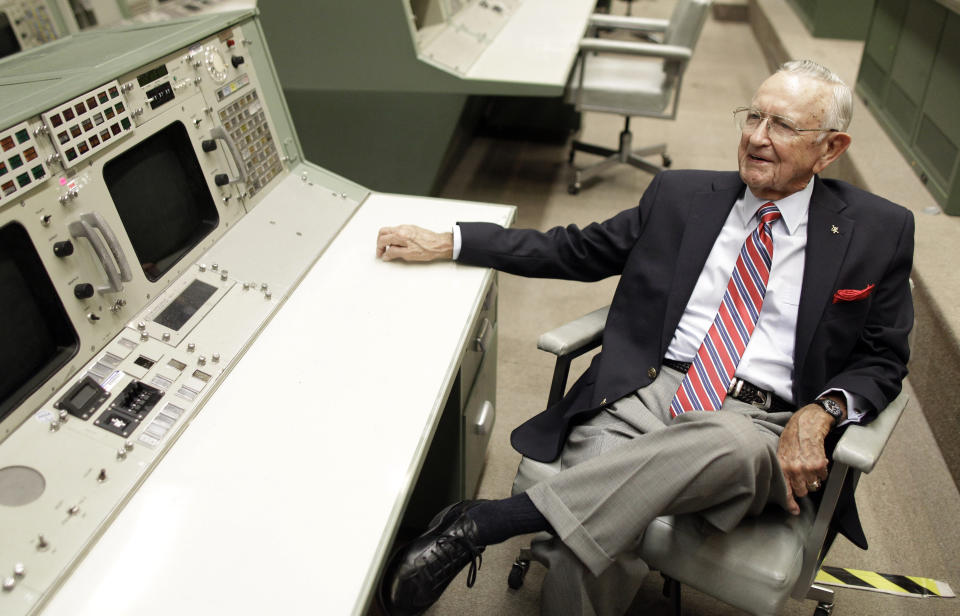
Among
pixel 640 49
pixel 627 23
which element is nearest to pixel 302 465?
pixel 640 49

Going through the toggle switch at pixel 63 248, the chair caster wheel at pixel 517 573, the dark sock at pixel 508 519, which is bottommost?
the chair caster wheel at pixel 517 573

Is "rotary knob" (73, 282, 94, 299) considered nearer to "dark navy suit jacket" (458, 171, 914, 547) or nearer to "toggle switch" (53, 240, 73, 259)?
"toggle switch" (53, 240, 73, 259)

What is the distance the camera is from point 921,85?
9.67 feet

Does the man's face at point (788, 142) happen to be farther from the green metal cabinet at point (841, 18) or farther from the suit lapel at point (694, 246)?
the green metal cabinet at point (841, 18)

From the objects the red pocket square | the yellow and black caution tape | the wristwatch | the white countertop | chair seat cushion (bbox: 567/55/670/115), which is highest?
the white countertop

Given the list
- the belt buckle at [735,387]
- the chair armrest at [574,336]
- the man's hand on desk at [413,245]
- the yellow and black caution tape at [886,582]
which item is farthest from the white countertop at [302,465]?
the yellow and black caution tape at [886,582]

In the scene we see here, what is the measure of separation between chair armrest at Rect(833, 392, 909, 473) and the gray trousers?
107 mm

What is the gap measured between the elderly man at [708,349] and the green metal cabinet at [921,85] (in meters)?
1.60

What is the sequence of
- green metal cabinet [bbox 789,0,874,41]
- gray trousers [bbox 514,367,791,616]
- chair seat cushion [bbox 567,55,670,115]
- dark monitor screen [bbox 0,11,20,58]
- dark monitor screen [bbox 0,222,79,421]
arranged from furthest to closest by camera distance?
green metal cabinet [bbox 789,0,874,41]
chair seat cushion [bbox 567,55,670,115]
dark monitor screen [bbox 0,11,20,58]
gray trousers [bbox 514,367,791,616]
dark monitor screen [bbox 0,222,79,421]

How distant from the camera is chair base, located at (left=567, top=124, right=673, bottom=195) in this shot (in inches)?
136

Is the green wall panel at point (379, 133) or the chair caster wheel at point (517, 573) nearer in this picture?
the chair caster wheel at point (517, 573)

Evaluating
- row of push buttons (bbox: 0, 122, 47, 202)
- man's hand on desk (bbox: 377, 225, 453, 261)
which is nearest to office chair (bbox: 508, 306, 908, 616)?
man's hand on desk (bbox: 377, 225, 453, 261)

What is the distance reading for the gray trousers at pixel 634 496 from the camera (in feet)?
3.70

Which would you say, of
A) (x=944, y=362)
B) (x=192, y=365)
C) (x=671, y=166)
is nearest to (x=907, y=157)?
(x=671, y=166)
